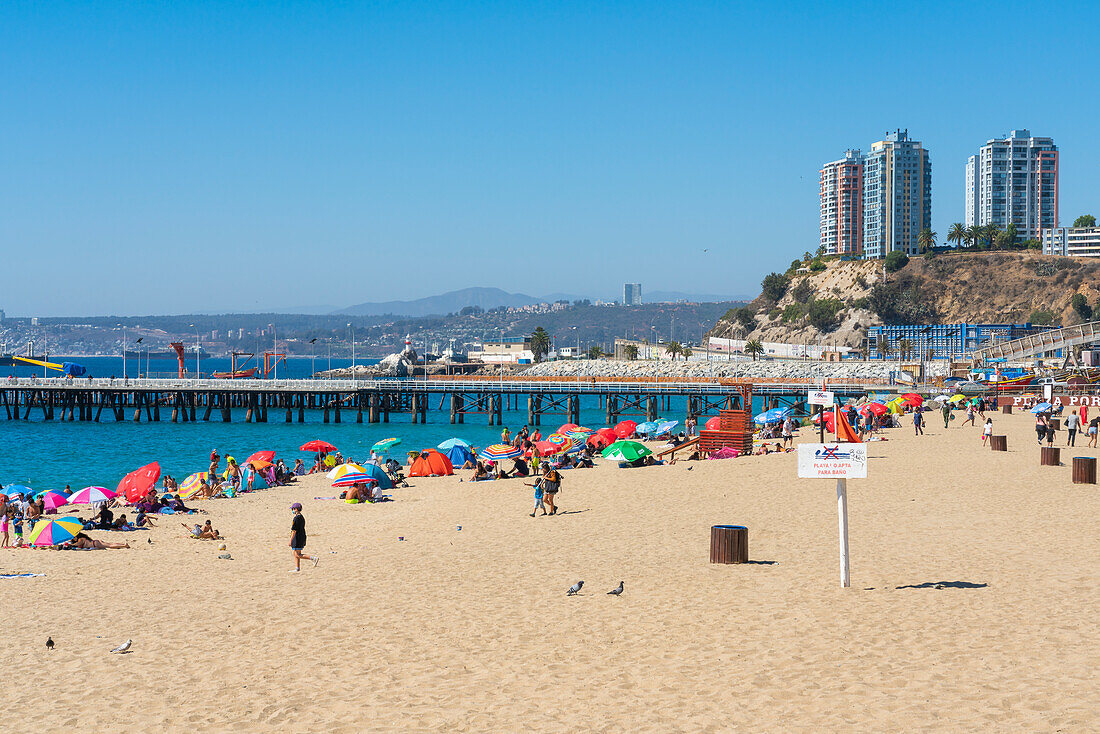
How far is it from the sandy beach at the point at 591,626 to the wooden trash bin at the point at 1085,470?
191cm

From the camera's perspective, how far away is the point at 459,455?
3148 centimetres

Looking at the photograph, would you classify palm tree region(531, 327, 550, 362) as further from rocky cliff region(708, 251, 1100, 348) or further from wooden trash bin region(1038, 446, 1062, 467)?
wooden trash bin region(1038, 446, 1062, 467)

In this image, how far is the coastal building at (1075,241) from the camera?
156 metres

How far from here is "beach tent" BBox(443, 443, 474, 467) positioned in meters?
31.4

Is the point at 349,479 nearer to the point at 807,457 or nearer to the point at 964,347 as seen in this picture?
the point at 807,457

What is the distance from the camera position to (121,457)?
43469mm

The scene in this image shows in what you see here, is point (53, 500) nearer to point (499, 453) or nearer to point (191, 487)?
point (191, 487)

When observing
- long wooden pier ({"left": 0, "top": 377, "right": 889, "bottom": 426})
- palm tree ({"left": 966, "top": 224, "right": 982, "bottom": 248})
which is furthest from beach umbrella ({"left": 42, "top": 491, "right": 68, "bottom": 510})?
palm tree ({"left": 966, "top": 224, "right": 982, "bottom": 248})

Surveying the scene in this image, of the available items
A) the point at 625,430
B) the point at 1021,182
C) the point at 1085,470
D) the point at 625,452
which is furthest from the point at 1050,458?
the point at 1021,182

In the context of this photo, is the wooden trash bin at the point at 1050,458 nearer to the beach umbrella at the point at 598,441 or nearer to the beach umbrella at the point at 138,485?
the beach umbrella at the point at 598,441

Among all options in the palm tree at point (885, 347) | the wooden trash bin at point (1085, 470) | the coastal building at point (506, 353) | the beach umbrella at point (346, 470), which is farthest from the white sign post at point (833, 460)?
the coastal building at point (506, 353)

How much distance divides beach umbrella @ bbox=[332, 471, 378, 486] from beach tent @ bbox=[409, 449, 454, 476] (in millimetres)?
4008

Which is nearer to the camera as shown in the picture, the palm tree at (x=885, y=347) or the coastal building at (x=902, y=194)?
the palm tree at (x=885, y=347)

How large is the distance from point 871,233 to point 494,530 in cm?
17289
